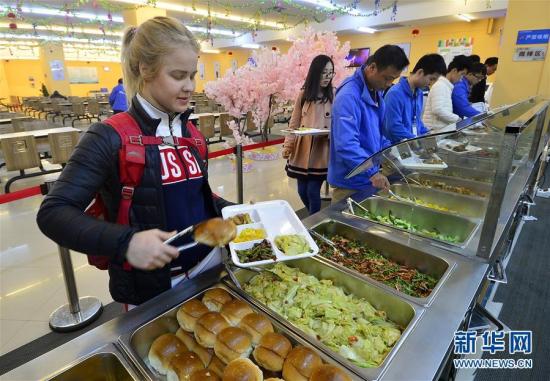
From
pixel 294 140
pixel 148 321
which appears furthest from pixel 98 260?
pixel 294 140

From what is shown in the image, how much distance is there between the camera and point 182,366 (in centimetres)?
83

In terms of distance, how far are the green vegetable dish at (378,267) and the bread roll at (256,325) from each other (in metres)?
0.53

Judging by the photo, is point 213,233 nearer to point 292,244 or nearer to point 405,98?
point 292,244

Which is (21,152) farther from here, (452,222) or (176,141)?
(452,222)

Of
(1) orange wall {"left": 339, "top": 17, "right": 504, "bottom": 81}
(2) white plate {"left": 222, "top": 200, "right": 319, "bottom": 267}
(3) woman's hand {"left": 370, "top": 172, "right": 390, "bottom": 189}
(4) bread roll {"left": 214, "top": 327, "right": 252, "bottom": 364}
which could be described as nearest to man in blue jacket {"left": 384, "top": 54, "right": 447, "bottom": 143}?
(3) woman's hand {"left": 370, "top": 172, "right": 390, "bottom": 189}

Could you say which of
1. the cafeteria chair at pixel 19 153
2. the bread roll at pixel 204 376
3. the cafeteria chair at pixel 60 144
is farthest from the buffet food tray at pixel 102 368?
the cafeteria chair at pixel 60 144

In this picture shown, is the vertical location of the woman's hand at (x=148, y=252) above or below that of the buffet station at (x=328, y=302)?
above

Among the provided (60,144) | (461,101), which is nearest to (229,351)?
(461,101)

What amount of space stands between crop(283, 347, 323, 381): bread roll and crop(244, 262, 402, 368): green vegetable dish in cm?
14

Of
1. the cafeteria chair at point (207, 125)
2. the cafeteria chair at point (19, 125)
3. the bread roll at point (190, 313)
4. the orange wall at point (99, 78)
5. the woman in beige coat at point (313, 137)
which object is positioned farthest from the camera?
the orange wall at point (99, 78)

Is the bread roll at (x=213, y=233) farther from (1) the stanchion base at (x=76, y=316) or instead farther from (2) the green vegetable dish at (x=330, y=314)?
(1) the stanchion base at (x=76, y=316)

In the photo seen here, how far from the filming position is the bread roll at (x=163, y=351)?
2.84ft

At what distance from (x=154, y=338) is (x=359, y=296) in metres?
0.78

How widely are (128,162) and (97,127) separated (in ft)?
0.44
